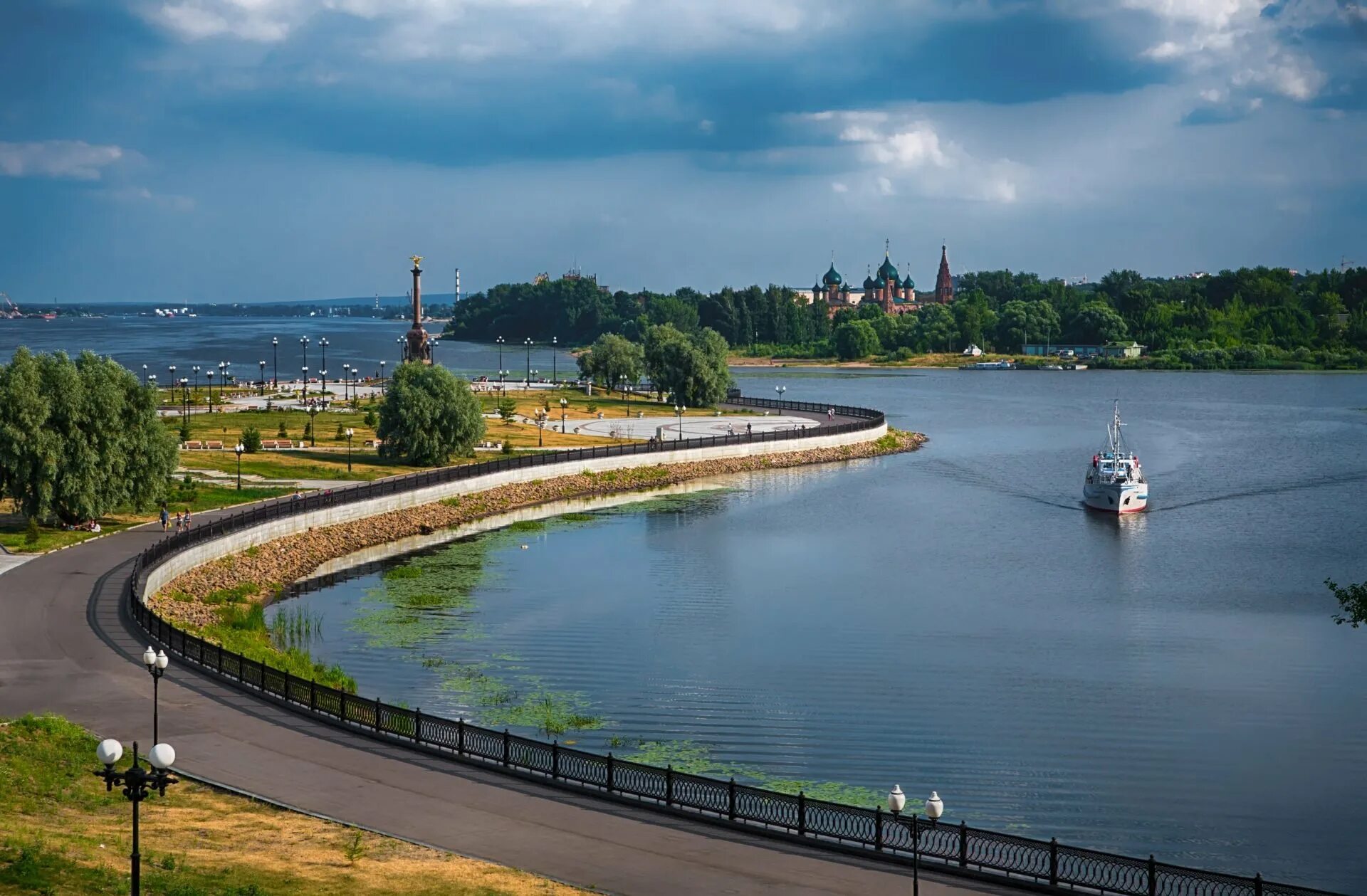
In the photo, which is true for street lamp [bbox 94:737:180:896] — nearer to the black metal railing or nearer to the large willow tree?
the black metal railing

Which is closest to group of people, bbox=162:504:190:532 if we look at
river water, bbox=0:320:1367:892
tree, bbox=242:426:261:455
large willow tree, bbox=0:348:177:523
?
large willow tree, bbox=0:348:177:523

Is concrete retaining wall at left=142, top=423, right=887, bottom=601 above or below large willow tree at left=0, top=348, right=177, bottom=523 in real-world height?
below

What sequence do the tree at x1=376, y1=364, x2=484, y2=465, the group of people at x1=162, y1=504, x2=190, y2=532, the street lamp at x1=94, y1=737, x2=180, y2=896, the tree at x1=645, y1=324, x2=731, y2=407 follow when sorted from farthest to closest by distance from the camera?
the tree at x1=645, y1=324, x2=731, y2=407, the tree at x1=376, y1=364, x2=484, y2=465, the group of people at x1=162, y1=504, x2=190, y2=532, the street lamp at x1=94, y1=737, x2=180, y2=896

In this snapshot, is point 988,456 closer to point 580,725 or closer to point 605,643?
point 605,643

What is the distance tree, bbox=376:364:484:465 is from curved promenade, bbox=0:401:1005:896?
3998cm

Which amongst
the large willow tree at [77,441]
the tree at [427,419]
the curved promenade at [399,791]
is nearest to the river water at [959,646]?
the curved promenade at [399,791]

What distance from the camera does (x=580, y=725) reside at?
34938mm

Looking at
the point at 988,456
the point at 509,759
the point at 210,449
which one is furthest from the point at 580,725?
the point at 988,456

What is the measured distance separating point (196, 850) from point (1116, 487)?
193 feet

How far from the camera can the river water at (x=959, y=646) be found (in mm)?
31125

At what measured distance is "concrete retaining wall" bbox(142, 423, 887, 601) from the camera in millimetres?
48375

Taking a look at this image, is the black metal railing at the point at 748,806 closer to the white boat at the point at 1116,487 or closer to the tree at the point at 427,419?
the tree at the point at 427,419

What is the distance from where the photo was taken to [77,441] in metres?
53.6

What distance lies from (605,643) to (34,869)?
24.6 m
